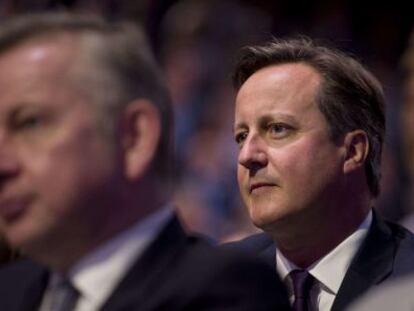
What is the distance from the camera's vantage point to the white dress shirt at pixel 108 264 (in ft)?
4.25

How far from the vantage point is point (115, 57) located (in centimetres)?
132

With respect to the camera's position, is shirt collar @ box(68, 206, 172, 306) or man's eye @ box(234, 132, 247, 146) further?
man's eye @ box(234, 132, 247, 146)

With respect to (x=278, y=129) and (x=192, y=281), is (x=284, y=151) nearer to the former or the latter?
(x=278, y=129)

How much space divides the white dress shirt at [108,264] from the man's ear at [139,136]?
0.21 feet

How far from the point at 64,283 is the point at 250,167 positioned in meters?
0.89

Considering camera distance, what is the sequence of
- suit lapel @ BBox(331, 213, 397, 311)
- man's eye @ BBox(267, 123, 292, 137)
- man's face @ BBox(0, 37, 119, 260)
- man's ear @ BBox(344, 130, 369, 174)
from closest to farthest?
1. man's face @ BBox(0, 37, 119, 260)
2. suit lapel @ BBox(331, 213, 397, 311)
3. man's eye @ BBox(267, 123, 292, 137)
4. man's ear @ BBox(344, 130, 369, 174)

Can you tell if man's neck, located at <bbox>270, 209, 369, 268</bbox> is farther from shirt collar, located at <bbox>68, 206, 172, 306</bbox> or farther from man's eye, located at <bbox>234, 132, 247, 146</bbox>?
shirt collar, located at <bbox>68, 206, 172, 306</bbox>

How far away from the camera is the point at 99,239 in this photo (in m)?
1.31

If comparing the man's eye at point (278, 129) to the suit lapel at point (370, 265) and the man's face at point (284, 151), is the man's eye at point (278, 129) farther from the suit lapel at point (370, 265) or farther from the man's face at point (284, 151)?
the suit lapel at point (370, 265)

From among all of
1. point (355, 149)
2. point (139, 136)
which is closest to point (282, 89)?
point (355, 149)

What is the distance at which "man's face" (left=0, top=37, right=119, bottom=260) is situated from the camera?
127 cm

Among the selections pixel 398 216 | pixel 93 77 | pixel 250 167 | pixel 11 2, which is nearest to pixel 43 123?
pixel 93 77

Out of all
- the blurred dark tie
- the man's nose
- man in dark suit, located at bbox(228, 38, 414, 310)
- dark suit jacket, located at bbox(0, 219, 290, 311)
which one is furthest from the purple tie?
the blurred dark tie

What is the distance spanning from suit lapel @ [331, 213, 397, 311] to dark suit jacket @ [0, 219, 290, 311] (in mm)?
720
